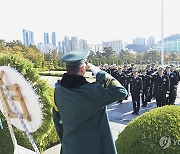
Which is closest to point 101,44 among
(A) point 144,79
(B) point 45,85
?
(A) point 144,79

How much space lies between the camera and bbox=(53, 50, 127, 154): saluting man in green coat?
1827mm

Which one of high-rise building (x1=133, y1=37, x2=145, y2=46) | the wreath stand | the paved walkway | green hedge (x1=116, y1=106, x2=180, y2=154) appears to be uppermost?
high-rise building (x1=133, y1=37, x2=145, y2=46)

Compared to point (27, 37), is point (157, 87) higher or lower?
lower

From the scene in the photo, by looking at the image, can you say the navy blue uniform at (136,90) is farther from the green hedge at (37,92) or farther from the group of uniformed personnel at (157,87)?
the green hedge at (37,92)

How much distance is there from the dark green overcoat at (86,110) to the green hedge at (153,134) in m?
0.55

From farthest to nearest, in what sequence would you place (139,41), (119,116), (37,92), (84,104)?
(139,41) < (119,116) < (37,92) < (84,104)

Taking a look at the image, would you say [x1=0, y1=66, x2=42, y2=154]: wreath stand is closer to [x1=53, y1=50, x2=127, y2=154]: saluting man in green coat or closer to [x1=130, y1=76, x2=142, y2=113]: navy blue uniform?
Result: [x1=53, y1=50, x2=127, y2=154]: saluting man in green coat

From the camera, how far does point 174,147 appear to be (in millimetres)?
2291

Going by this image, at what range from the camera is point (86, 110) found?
1880 mm

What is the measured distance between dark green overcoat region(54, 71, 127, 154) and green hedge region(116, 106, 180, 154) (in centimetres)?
Result: 55

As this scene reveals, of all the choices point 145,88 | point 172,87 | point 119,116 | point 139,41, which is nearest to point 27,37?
point 139,41

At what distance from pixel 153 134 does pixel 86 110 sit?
837 millimetres

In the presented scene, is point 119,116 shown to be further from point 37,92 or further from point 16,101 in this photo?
point 16,101

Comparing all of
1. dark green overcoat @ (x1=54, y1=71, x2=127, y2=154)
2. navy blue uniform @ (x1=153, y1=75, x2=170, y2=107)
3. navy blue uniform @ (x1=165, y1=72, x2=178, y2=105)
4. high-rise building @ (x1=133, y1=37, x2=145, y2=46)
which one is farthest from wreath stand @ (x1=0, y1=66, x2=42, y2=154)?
high-rise building @ (x1=133, y1=37, x2=145, y2=46)
